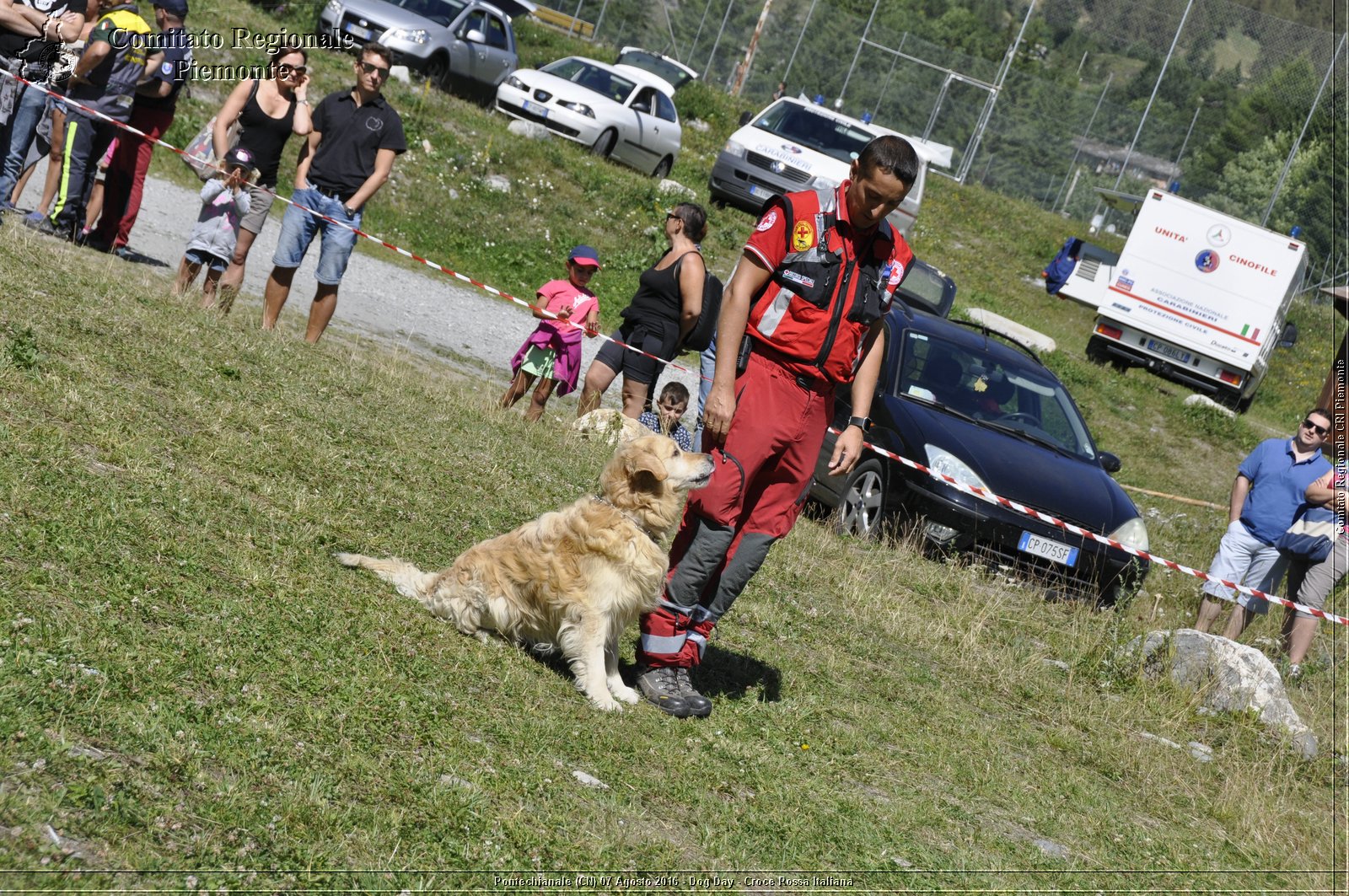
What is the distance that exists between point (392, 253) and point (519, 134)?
4.71m

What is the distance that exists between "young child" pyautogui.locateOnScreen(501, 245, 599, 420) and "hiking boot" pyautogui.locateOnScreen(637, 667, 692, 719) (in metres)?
4.58

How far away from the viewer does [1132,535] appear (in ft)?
31.2

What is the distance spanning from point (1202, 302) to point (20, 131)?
20.6m

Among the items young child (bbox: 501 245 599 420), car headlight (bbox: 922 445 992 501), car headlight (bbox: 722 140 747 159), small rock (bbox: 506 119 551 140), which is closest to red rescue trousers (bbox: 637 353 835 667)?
car headlight (bbox: 922 445 992 501)

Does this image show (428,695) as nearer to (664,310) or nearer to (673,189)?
(664,310)

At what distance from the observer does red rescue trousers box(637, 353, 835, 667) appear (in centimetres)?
500

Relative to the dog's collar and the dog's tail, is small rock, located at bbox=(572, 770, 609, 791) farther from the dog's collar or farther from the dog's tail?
the dog's tail

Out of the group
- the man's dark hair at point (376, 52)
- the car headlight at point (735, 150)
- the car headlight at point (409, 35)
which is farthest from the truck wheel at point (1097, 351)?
the man's dark hair at point (376, 52)

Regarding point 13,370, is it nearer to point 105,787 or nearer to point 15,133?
point 105,787

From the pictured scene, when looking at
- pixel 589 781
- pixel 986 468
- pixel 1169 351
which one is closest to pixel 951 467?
pixel 986 468

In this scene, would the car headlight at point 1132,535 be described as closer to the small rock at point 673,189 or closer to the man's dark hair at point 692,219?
the man's dark hair at point 692,219

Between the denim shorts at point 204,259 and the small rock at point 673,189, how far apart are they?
37.2 ft

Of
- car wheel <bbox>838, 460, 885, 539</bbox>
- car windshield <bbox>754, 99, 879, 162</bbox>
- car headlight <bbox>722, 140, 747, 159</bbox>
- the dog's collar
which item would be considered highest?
car windshield <bbox>754, 99, 879, 162</bbox>

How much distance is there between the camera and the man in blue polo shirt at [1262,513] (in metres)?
9.66
